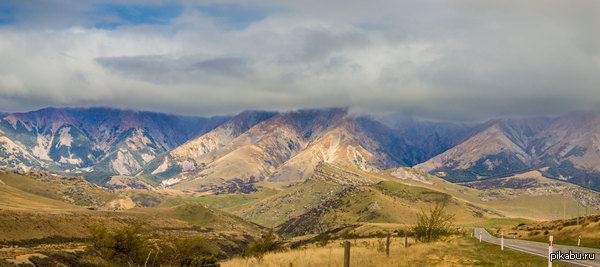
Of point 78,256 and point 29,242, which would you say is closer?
point 78,256

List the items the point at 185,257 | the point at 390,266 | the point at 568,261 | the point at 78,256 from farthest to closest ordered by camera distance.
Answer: the point at 78,256 → the point at 185,257 → the point at 568,261 → the point at 390,266

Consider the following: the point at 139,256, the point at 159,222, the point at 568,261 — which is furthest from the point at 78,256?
the point at 159,222

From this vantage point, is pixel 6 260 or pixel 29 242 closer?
pixel 6 260

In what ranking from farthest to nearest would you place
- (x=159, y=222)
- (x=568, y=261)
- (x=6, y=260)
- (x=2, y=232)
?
(x=159, y=222) → (x=2, y=232) → (x=6, y=260) → (x=568, y=261)

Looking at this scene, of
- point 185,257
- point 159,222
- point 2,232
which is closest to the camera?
point 185,257

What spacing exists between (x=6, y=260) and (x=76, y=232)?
7379cm

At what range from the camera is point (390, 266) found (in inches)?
965

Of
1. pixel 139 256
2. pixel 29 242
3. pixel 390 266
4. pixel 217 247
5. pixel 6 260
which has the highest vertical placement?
pixel 390 266

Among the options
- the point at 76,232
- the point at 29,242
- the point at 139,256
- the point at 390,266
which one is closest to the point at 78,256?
the point at 29,242

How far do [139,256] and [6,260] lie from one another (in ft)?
97.0

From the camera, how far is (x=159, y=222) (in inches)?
7131

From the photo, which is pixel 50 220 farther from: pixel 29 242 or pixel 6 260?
pixel 6 260

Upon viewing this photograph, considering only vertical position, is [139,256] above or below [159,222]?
above

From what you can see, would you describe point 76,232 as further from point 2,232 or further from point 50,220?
point 2,232
